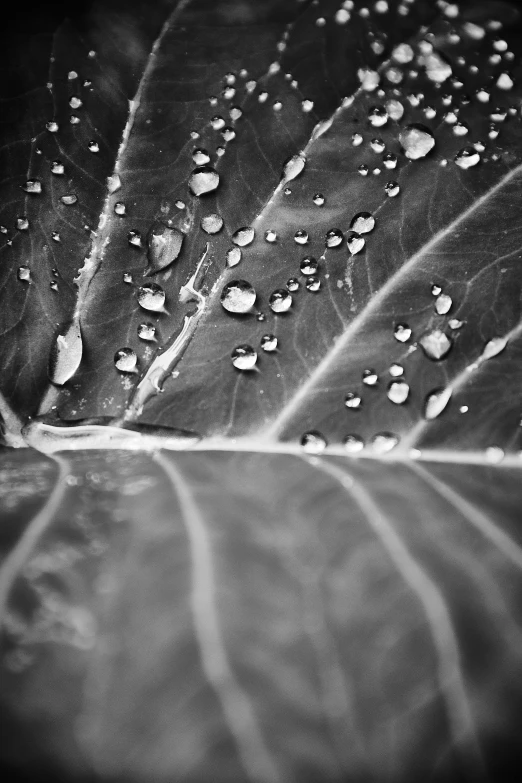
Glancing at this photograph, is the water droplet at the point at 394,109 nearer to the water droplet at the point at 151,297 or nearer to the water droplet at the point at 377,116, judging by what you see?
the water droplet at the point at 377,116

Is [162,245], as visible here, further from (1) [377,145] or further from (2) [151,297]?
(1) [377,145]

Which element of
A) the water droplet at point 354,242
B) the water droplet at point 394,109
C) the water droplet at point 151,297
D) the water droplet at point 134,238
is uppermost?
the water droplet at point 134,238

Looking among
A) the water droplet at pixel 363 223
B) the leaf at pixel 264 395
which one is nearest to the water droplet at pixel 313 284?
the leaf at pixel 264 395

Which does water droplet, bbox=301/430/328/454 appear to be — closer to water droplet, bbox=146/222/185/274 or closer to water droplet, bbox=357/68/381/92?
water droplet, bbox=146/222/185/274

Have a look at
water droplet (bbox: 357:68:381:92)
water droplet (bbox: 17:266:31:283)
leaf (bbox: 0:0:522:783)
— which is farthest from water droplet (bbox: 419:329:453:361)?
water droplet (bbox: 17:266:31:283)

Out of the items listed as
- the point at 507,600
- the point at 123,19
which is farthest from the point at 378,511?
the point at 123,19

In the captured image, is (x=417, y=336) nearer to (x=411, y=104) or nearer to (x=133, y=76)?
(x=411, y=104)
